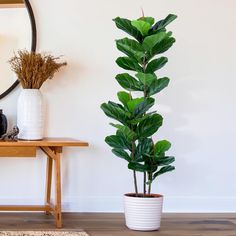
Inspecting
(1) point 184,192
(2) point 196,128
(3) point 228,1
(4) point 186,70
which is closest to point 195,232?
(1) point 184,192

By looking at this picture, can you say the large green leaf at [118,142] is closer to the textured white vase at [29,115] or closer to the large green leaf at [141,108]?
the large green leaf at [141,108]

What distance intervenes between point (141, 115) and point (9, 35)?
121 cm

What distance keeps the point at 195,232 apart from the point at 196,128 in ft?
3.13

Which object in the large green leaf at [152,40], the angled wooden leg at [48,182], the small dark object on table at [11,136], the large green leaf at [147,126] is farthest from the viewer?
the angled wooden leg at [48,182]

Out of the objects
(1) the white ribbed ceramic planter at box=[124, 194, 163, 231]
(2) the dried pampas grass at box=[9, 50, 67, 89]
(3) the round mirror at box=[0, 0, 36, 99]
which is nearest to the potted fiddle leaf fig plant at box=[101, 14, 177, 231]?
(1) the white ribbed ceramic planter at box=[124, 194, 163, 231]

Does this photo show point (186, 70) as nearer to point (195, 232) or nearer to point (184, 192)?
point (184, 192)

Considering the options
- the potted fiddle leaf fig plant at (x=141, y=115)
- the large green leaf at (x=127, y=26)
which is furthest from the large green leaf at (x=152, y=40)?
the large green leaf at (x=127, y=26)

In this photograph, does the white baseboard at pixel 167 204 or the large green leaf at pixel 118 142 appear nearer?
the large green leaf at pixel 118 142

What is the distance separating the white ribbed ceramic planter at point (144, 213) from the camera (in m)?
2.61

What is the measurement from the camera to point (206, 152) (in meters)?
→ 3.28

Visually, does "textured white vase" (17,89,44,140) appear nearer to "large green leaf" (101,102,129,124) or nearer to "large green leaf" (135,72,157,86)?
"large green leaf" (101,102,129,124)

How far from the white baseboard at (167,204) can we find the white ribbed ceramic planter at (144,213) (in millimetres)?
561

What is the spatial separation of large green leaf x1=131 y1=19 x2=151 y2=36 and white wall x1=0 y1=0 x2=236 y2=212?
62 centimetres

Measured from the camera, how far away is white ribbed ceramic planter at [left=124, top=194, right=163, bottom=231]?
8.55ft
